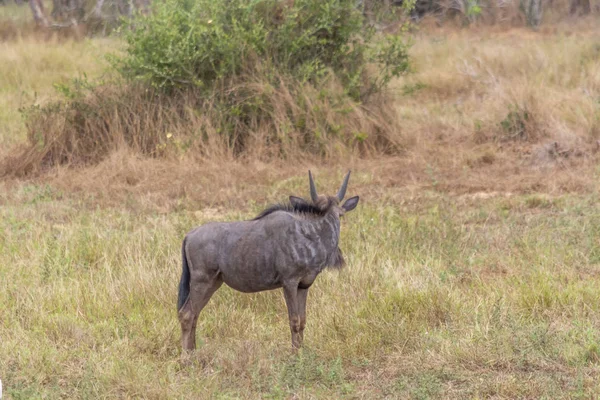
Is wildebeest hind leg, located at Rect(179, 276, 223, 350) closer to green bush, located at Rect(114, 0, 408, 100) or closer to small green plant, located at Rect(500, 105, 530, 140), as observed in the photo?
green bush, located at Rect(114, 0, 408, 100)

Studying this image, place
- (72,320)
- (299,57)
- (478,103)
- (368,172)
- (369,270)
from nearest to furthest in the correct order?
(72,320) → (369,270) → (368,172) → (299,57) → (478,103)

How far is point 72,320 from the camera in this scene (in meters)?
6.01

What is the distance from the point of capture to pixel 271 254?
5.23m

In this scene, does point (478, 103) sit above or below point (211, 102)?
below

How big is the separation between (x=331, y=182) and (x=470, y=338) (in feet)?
15.8

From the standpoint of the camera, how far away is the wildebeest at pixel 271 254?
5223 mm

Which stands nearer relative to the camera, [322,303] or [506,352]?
[506,352]

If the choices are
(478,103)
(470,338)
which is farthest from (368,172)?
(470,338)

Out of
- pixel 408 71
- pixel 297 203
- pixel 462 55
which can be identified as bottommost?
pixel 462 55

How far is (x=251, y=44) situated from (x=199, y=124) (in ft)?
4.04

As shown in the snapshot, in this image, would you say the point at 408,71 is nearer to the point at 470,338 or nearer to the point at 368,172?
the point at 368,172

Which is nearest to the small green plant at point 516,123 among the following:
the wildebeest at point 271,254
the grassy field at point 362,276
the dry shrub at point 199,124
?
the grassy field at point 362,276

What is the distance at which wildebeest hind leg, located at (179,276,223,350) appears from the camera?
535 centimetres

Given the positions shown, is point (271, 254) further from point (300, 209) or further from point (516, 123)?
point (516, 123)
